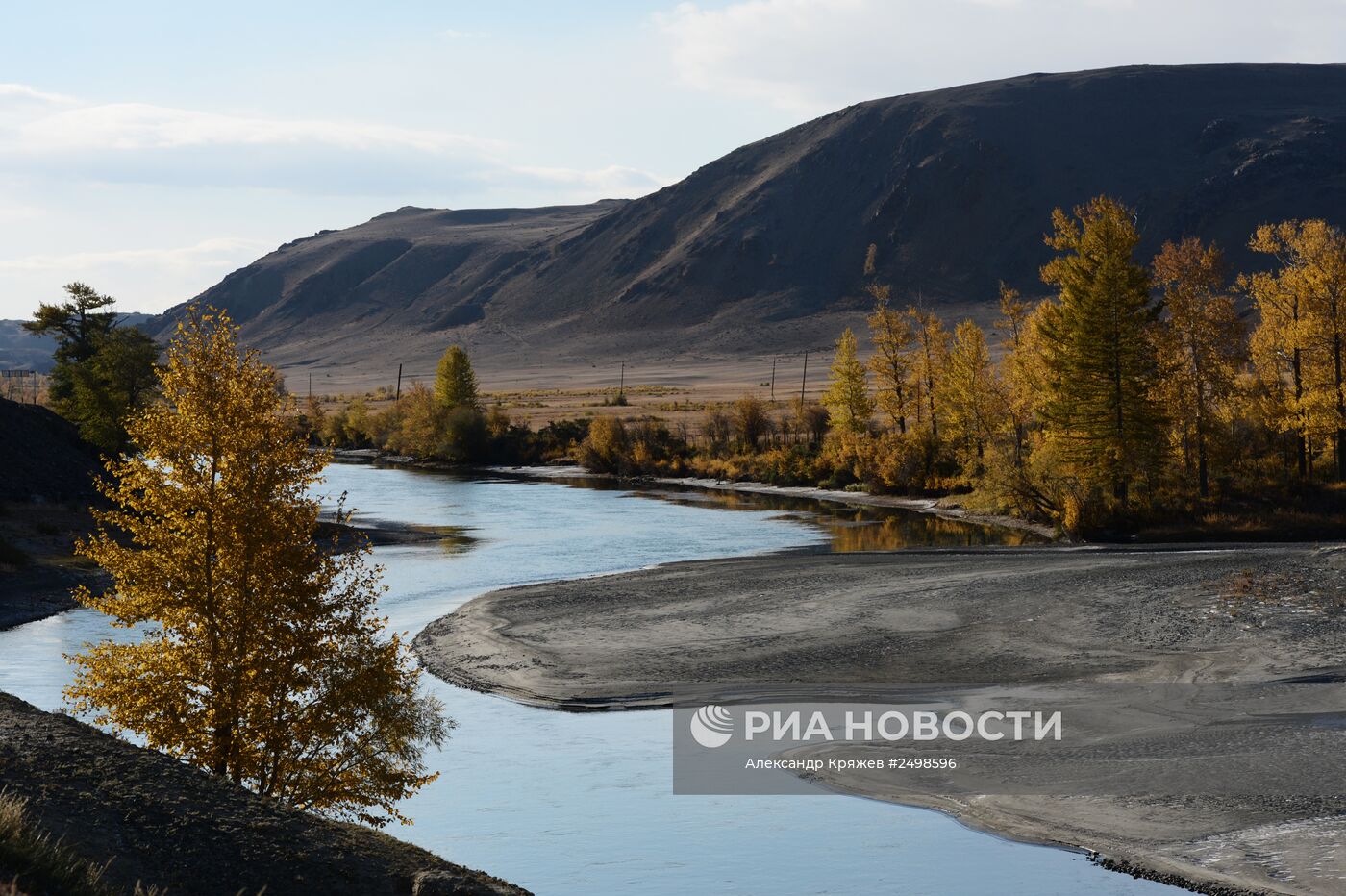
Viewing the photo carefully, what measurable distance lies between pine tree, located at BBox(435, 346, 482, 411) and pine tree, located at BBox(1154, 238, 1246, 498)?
2645 inches

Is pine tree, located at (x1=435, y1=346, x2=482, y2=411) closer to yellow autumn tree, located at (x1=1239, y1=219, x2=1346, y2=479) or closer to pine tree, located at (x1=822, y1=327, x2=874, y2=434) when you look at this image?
pine tree, located at (x1=822, y1=327, x2=874, y2=434)

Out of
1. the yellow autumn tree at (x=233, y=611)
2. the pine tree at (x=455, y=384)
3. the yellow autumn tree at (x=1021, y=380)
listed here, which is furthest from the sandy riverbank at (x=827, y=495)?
the yellow autumn tree at (x=233, y=611)

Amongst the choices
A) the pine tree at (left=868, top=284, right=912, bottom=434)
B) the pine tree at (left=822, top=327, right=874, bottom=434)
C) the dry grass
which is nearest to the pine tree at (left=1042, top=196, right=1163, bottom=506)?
the pine tree at (left=868, top=284, right=912, bottom=434)

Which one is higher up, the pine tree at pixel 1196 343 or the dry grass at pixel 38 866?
the pine tree at pixel 1196 343

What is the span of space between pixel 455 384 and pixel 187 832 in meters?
97.6

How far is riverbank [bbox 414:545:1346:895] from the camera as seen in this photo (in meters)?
18.7

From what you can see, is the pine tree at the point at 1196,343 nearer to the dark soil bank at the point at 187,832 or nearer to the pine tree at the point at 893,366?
the pine tree at the point at 893,366

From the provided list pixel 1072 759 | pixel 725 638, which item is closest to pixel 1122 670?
pixel 1072 759

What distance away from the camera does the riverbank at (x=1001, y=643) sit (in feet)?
61.4

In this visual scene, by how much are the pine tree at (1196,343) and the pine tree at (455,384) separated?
67192 millimetres

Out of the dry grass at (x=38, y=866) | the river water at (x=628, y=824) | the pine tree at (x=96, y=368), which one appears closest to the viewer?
the dry grass at (x=38, y=866)

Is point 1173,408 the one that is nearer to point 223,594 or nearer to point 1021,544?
point 1021,544

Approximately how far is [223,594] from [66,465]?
167ft

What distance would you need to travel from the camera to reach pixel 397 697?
22.1 m
